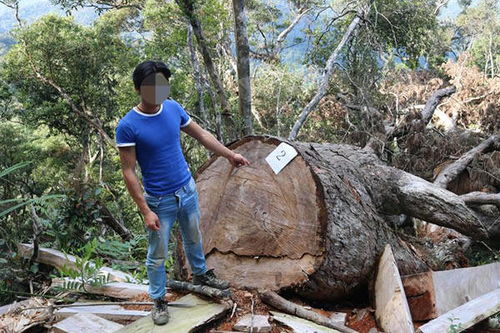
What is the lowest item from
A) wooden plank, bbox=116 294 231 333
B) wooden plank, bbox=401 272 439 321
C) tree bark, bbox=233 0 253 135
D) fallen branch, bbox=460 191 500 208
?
wooden plank, bbox=401 272 439 321

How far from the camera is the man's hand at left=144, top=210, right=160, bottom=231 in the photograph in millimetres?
2426

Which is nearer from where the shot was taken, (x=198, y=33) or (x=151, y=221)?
(x=151, y=221)

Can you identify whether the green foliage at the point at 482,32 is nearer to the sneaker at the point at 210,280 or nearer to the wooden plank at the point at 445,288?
the wooden plank at the point at 445,288

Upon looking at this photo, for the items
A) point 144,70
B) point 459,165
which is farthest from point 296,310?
point 459,165

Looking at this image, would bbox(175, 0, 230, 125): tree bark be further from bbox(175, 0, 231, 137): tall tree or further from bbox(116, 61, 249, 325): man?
bbox(116, 61, 249, 325): man

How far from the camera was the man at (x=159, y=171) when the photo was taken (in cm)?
238

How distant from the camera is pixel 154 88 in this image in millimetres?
2344

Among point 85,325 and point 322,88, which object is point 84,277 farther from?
point 322,88

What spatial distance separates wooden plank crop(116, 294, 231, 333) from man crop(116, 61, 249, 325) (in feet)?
0.18

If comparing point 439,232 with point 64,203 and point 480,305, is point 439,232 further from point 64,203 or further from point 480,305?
point 64,203

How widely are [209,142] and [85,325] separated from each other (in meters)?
1.39

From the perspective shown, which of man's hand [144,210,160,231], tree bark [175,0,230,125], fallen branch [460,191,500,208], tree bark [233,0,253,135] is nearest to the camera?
man's hand [144,210,160,231]

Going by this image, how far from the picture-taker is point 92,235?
5.00 metres

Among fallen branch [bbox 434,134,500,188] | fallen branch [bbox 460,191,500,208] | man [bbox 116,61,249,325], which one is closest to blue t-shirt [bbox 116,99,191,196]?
man [bbox 116,61,249,325]
